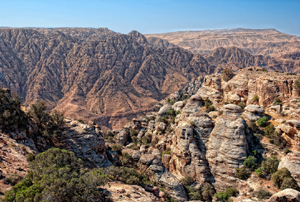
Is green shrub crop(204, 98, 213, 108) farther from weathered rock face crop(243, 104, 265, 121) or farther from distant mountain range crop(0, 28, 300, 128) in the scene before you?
distant mountain range crop(0, 28, 300, 128)

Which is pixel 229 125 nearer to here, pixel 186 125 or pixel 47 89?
pixel 186 125

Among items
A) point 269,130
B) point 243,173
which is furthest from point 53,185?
point 269,130

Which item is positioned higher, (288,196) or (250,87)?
(250,87)

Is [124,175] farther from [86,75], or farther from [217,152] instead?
[86,75]

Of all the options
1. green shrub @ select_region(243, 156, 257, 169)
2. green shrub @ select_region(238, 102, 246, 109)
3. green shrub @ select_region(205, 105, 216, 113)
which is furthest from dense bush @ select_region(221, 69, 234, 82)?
green shrub @ select_region(243, 156, 257, 169)

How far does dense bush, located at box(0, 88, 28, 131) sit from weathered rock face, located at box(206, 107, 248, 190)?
2947 cm

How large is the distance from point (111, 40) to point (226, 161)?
18436cm

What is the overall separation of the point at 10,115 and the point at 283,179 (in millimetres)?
38437

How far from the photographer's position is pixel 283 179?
86.6 ft

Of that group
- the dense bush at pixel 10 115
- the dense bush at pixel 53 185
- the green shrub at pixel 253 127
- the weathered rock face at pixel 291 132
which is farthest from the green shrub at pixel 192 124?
the dense bush at pixel 10 115

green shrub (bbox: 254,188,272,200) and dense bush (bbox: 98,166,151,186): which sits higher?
dense bush (bbox: 98,166,151,186)

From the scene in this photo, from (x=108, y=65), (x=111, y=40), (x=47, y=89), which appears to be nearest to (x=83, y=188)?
(x=47, y=89)

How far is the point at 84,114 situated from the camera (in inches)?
4670

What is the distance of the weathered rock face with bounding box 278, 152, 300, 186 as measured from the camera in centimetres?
2625
